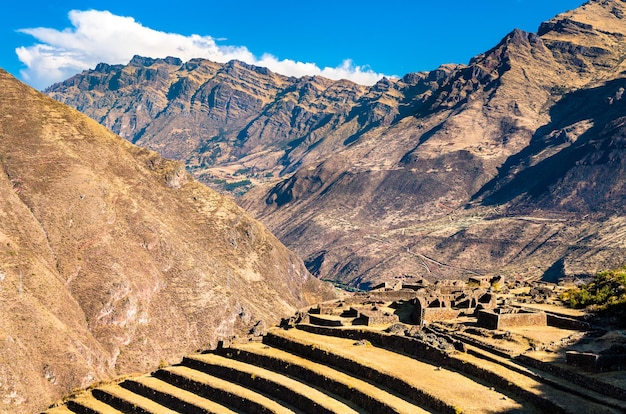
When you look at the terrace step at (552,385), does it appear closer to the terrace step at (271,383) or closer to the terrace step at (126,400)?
the terrace step at (271,383)

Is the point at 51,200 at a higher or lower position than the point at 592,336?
higher

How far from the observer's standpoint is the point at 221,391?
186ft

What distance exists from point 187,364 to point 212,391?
30.5ft

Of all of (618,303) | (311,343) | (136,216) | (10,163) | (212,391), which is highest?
(10,163)

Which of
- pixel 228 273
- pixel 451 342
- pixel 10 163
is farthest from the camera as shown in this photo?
pixel 228 273

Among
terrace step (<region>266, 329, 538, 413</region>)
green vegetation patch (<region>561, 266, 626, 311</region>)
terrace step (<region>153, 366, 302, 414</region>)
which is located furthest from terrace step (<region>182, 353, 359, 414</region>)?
green vegetation patch (<region>561, 266, 626, 311</region>)

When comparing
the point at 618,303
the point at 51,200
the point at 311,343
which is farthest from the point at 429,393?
the point at 51,200

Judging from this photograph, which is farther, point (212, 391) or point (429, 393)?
point (212, 391)

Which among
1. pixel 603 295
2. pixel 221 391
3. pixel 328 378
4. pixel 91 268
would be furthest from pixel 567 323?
pixel 91 268

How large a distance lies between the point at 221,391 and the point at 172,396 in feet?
17.4

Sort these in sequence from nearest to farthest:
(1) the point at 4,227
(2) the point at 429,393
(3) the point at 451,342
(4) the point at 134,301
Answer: (2) the point at 429,393 → (3) the point at 451,342 → (1) the point at 4,227 → (4) the point at 134,301

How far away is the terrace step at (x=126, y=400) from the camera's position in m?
58.8

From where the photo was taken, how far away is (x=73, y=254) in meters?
148

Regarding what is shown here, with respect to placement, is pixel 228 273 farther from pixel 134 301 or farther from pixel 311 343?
pixel 311 343
